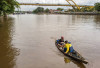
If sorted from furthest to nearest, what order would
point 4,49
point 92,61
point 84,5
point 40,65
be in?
point 84,5 → point 4,49 → point 92,61 → point 40,65

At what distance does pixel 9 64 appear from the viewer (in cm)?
929

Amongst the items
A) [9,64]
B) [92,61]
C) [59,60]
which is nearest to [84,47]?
[92,61]

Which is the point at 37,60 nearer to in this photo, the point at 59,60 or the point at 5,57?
the point at 59,60

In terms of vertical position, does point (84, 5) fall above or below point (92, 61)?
above

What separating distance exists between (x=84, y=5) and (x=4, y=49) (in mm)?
119263

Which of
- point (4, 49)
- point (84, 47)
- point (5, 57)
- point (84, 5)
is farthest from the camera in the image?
point (84, 5)

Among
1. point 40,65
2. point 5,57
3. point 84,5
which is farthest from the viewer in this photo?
point 84,5

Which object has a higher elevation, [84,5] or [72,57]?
[84,5]

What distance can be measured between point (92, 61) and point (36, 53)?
5.29m

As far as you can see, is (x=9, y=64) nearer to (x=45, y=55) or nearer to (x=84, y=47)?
(x=45, y=55)

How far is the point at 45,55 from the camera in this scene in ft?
36.6

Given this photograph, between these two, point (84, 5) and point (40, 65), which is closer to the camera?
point (40, 65)

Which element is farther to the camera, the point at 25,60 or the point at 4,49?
the point at 4,49

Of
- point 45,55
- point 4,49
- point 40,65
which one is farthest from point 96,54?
point 4,49
